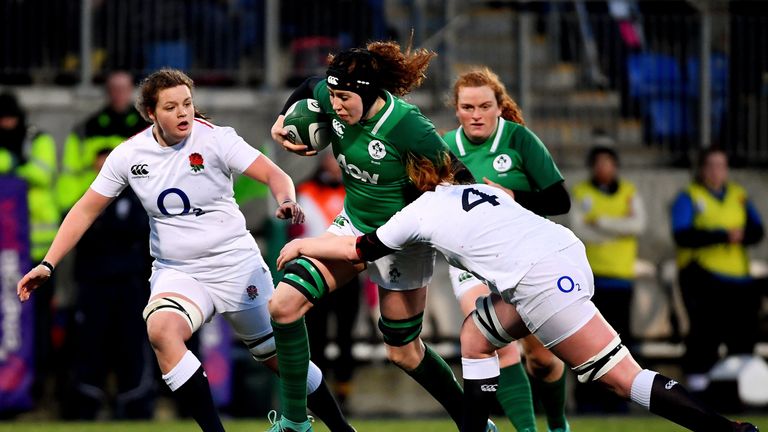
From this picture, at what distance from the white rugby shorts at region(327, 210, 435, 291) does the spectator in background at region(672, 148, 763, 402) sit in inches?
197

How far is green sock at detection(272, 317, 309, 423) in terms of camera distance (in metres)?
7.07

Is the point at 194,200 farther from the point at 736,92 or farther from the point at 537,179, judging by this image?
the point at 736,92

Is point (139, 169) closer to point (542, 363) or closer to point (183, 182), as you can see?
point (183, 182)

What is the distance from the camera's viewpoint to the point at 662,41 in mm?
13492

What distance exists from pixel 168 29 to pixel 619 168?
418 centimetres

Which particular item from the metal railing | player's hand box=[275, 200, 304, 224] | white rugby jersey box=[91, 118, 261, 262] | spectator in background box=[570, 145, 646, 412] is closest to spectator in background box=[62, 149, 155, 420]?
the metal railing

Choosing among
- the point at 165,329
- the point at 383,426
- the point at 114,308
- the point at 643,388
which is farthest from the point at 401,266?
the point at 114,308

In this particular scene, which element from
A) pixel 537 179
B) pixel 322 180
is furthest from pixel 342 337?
pixel 537 179

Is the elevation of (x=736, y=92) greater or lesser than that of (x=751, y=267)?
greater

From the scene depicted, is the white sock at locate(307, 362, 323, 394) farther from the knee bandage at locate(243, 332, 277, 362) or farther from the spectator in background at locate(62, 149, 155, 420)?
the spectator in background at locate(62, 149, 155, 420)

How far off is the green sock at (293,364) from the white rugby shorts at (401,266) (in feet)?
1.67

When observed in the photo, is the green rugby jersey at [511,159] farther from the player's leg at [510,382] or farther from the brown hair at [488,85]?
the player's leg at [510,382]

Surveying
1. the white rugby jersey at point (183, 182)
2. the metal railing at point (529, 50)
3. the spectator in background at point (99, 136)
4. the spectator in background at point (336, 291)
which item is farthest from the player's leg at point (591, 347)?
the metal railing at point (529, 50)

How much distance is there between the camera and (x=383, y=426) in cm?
1045
